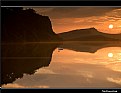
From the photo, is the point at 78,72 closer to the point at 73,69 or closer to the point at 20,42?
the point at 73,69

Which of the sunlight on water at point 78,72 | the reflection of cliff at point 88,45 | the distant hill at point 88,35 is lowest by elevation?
the sunlight on water at point 78,72

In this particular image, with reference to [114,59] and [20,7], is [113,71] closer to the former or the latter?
[114,59]

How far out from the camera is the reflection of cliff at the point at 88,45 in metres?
8.98

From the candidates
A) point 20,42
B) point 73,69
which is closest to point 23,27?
point 20,42

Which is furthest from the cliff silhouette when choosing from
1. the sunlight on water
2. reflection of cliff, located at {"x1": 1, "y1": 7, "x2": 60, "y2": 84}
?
the sunlight on water

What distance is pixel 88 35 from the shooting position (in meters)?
9.01

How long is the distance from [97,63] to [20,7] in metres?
0.52

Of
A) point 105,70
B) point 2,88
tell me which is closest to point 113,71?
point 105,70

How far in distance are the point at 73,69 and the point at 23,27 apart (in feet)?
Answer: 1.16

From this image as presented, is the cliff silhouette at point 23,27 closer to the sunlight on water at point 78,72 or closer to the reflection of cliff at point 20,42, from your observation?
the reflection of cliff at point 20,42

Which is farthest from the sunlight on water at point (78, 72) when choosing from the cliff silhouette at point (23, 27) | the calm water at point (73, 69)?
the cliff silhouette at point (23, 27)

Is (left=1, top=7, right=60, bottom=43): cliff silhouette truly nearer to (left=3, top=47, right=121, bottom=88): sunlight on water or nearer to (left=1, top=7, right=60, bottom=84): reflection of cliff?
(left=1, top=7, right=60, bottom=84): reflection of cliff

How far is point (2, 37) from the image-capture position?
353 inches

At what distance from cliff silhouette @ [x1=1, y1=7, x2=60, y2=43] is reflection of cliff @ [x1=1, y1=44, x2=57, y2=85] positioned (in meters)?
0.04
